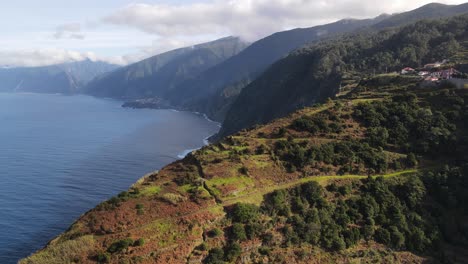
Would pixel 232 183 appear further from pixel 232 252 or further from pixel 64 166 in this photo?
pixel 64 166

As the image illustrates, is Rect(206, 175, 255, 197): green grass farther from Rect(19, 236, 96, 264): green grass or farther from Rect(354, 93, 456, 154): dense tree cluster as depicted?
Rect(354, 93, 456, 154): dense tree cluster

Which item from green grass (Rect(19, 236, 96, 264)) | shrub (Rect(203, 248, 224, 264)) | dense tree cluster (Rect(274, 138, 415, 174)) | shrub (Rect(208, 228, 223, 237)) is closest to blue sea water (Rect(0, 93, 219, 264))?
green grass (Rect(19, 236, 96, 264))

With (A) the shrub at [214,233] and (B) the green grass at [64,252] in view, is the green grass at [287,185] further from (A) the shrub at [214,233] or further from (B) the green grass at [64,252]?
(B) the green grass at [64,252]

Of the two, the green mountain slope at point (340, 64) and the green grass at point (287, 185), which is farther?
the green mountain slope at point (340, 64)

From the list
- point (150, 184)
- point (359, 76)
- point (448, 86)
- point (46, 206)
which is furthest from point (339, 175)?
point (359, 76)

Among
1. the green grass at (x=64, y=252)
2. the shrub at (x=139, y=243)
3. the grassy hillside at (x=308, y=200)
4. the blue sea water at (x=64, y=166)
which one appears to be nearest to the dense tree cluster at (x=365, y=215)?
the grassy hillside at (x=308, y=200)

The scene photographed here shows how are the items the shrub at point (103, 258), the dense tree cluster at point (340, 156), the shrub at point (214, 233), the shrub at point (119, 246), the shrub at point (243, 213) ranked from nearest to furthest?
1. the shrub at point (103, 258)
2. the shrub at point (119, 246)
3. the shrub at point (214, 233)
4. the shrub at point (243, 213)
5. the dense tree cluster at point (340, 156)
